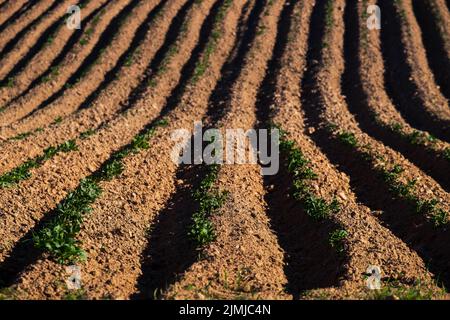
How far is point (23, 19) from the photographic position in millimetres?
25234

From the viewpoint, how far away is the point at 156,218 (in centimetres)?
998

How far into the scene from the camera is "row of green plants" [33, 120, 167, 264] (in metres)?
7.82

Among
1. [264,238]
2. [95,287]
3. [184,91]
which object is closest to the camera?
[95,287]

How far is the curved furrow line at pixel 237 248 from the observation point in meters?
7.18

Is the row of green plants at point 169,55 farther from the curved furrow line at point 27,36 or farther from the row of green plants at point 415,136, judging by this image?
the row of green plants at point 415,136

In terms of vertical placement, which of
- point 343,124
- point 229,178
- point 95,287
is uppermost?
point 343,124

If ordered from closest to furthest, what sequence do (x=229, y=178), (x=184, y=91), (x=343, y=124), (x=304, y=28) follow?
1. (x=229, y=178)
2. (x=343, y=124)
3. (x=184, y=91)
4. (x=304, y=28)

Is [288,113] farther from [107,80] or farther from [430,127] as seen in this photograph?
[107,80]

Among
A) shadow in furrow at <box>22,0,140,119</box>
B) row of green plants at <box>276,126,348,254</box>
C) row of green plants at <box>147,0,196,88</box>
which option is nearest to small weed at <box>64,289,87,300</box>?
row of green plants at <box>276,126,348,254</box>

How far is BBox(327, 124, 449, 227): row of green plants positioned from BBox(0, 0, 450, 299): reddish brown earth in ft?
0.17

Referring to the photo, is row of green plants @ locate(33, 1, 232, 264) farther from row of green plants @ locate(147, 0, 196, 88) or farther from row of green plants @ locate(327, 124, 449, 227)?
row of green plants @ locate(147, 0, 196, 88)

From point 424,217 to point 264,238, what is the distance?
308 centimetres

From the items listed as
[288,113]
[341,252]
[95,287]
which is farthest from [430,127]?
[95,287]

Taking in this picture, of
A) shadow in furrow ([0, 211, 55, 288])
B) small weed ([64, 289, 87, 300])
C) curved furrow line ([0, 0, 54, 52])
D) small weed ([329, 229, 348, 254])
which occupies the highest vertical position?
curved furrow line ([0, 0, 54, 52])
